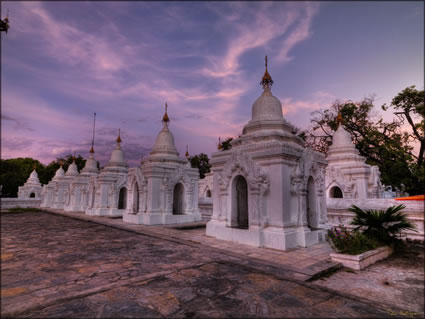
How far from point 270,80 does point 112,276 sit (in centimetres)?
1059

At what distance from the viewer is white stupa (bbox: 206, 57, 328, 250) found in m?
9.07

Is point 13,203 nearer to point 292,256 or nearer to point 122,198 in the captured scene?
point 292,256

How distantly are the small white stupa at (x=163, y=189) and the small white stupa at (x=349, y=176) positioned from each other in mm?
9274

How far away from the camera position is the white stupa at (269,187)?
357 inches

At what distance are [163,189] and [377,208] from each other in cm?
1146

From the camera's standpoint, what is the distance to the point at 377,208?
1159cm

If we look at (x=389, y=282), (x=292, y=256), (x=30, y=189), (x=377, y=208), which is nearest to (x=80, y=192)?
(x=30, y=189)

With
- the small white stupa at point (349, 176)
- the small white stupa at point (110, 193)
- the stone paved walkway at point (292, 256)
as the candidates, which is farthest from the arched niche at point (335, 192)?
the small white stupa at point (110, 193)

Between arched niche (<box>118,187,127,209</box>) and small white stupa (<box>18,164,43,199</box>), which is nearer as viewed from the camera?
arched niche (<box>118,187,127,209</box>)

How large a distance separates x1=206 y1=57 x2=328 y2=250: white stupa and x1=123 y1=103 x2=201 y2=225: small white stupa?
563cm

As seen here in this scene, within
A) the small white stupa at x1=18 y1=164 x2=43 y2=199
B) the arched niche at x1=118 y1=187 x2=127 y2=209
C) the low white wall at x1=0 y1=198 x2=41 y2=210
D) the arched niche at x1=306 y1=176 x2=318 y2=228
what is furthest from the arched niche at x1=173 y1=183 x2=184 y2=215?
the small white stupa at x1=18 y1=164 x2=43 y2=199

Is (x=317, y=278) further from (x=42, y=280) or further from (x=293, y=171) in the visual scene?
(x=42, y=280)

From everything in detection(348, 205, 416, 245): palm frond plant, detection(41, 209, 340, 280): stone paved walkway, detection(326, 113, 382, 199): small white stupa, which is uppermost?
detection(326, 113, 382, 199): small white stupa

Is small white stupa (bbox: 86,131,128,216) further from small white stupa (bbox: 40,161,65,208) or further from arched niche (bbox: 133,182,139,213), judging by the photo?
small white stupa (bbox: 40,161,65,208)
